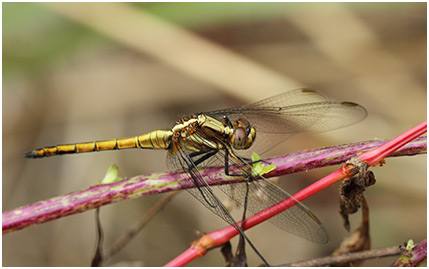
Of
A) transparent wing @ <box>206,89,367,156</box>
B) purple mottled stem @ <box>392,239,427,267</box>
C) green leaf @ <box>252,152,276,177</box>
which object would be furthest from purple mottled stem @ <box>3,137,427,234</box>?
transparent wing @ <box>206,89,367,156</box>

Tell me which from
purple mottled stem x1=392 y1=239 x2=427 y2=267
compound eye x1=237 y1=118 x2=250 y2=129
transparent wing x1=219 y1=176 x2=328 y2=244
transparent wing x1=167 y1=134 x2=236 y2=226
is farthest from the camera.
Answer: compound eye x1=237 y1=118 x2=250 y2=129

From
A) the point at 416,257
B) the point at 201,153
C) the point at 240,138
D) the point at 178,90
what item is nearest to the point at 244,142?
the point at 240,138

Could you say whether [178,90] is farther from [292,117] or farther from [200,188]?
[200,188]

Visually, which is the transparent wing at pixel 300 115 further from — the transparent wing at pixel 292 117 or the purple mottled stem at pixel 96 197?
the purple mottled stem at pixel 96 197

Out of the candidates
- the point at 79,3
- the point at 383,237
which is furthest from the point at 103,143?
the point at 383,237

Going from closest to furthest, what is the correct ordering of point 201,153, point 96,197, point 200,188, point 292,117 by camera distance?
point 96,197
point 200,188
point 201,153
point 292,117

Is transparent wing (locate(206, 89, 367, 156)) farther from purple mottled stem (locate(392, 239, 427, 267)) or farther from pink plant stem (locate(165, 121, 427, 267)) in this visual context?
purple mottled stem (locate(392, 239, 427, 267))

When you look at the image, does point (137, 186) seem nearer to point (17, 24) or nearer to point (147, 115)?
point (17, 24)
